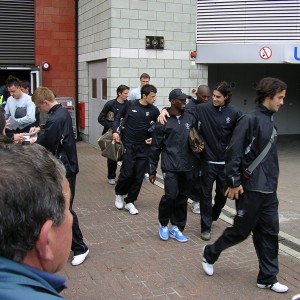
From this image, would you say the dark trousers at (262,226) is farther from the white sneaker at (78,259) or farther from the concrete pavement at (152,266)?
the white sneaker at (78,259)

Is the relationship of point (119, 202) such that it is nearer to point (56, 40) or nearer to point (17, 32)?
point (56, 40)

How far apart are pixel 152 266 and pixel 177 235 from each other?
841 mm

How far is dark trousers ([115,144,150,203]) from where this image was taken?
6168mm

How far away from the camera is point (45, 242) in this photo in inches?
46.0

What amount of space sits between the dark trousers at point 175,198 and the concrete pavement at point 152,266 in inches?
10.7

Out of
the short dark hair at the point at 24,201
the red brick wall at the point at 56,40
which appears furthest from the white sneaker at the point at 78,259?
the red brick wall at the point at 56,40

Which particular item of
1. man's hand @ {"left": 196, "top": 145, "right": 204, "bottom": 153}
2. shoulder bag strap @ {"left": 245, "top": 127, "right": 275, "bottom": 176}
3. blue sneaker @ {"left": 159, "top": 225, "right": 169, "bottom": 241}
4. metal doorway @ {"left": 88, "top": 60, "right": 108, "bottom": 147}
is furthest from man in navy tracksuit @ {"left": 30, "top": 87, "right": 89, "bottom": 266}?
metal doorway @ {"left": 88, "top": 60, "right": 108, "bottom": 147}

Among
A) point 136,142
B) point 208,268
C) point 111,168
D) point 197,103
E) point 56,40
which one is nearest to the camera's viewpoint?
point 208,268

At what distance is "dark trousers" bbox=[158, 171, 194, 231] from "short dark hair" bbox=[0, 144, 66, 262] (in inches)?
151

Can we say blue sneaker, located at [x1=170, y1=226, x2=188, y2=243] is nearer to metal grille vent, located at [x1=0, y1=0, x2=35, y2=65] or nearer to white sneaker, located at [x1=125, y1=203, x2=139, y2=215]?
white sneaker, located at [x1=125, y1=203, x2=139, y2=215]

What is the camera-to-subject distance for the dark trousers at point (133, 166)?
6168mm

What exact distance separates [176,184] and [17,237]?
4009 mm

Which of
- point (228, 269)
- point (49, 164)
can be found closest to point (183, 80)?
point (228, 269)

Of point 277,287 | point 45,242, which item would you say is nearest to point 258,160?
point 277,287
